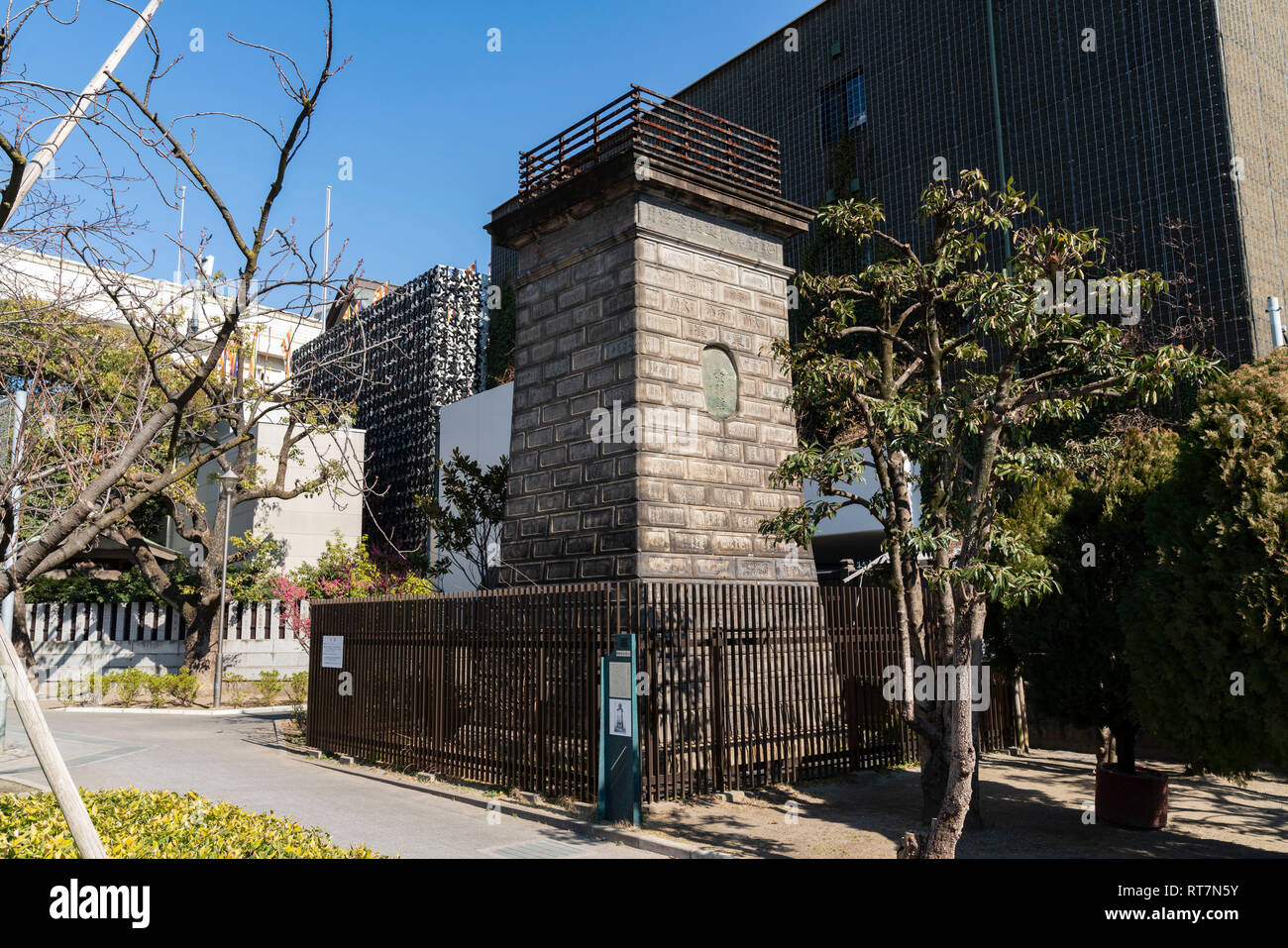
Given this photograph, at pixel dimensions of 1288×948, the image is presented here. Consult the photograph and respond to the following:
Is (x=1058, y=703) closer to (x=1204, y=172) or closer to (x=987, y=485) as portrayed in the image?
A: (x=987, y=485)

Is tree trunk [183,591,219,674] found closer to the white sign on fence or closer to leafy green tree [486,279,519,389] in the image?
the white sign on fence

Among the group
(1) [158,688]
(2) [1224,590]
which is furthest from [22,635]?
(2) [1224,590]

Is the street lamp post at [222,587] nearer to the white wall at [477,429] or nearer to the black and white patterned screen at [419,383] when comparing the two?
the white wall at [477,429]

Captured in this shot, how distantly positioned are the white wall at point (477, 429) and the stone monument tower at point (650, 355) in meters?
11.1

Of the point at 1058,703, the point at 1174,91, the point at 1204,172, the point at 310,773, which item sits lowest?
the point at 310,773

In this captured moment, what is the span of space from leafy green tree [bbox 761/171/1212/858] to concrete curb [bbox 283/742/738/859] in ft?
7.70

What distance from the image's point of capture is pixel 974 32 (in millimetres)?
20938

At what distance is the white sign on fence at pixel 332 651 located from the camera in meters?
14.5

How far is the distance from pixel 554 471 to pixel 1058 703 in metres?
7.08

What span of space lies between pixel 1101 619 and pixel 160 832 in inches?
347

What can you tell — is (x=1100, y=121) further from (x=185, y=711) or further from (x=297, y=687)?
(x=185, y=711)

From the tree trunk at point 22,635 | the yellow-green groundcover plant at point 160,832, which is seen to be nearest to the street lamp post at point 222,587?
the tree trunk at point 22,635

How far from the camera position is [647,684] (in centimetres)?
999
